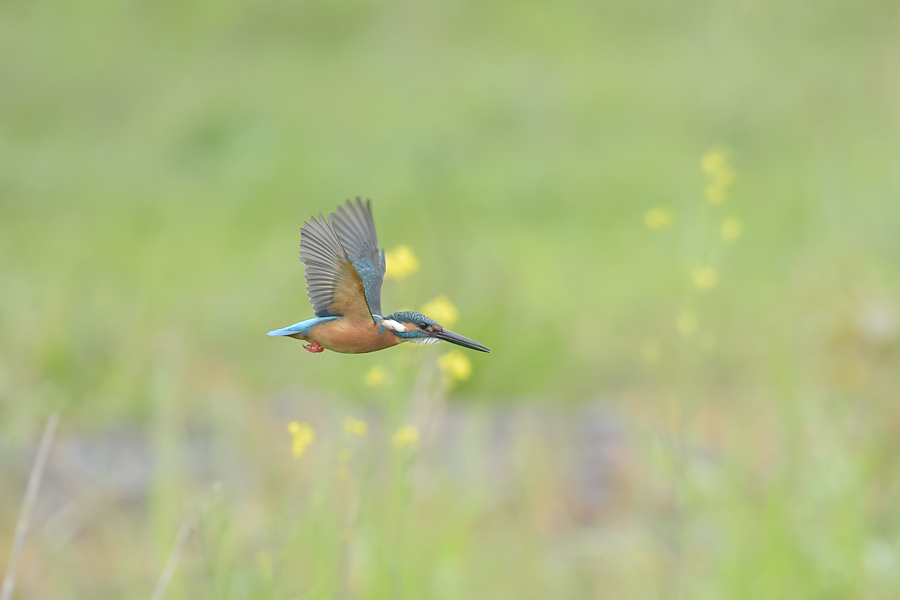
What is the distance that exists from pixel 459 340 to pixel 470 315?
7.79 ft

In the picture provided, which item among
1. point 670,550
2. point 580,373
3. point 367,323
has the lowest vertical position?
point 367,323

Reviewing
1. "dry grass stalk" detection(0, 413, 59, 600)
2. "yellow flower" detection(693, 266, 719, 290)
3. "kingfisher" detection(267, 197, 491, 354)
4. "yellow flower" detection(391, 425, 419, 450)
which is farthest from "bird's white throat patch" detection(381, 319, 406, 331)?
"yellow flower" detection(693, 266, 719, 290)

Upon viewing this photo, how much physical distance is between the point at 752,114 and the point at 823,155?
527 millimetres

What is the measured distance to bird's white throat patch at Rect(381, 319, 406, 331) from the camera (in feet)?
1.21

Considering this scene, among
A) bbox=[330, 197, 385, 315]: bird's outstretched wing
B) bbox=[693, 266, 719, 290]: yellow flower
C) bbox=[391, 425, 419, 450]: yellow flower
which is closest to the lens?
bbox=[330, 197, 385, 315]: bird's outstretched wing

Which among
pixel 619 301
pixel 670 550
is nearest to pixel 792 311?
pixel 619 301

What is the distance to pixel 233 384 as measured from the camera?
3008 mm

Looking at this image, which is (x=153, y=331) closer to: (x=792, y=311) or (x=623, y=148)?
(x=792, y=311)

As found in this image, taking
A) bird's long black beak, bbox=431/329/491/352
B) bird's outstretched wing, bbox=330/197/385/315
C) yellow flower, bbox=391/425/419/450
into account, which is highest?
yellow flower, bbox=391/425/419/450

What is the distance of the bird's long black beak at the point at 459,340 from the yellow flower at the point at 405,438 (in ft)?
1.89

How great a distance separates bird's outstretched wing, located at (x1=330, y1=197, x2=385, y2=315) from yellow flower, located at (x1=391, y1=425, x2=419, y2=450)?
0.47 meters

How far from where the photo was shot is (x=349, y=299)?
15.5 inches

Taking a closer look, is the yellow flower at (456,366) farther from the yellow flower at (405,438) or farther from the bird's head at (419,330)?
the bird's head at (419,330)

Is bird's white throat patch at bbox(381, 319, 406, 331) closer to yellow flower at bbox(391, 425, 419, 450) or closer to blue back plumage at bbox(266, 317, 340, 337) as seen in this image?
blue back plumage at bbox(266, 317, 340, 337)
